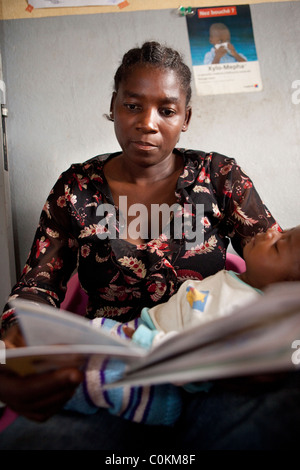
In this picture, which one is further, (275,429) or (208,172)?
(208,172)

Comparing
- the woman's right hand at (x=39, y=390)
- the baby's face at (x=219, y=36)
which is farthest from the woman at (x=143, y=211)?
the baby's face at (x=219, y=36)

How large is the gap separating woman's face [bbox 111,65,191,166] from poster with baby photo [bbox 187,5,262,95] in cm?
63

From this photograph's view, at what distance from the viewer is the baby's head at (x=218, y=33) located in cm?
165

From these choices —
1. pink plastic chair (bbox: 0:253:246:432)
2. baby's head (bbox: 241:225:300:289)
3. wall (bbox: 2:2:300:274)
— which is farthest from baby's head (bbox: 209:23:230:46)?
baby's head (bbox: 241:225:300:289)

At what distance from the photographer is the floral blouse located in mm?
1109

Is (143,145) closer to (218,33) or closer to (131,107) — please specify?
(131,107)

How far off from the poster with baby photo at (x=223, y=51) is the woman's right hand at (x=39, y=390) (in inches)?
57.8

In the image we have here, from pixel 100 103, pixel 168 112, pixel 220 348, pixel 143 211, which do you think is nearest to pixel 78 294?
pixel 143 211

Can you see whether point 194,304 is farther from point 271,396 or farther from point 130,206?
point 130,206

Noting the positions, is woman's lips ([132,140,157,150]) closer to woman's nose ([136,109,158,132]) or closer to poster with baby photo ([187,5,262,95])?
woman's nose ([136,109,158,132])

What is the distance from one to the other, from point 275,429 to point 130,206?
81 centimetres

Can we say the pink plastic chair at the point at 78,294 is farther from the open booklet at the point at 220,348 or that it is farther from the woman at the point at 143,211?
the open booklet at the point at 220,348
